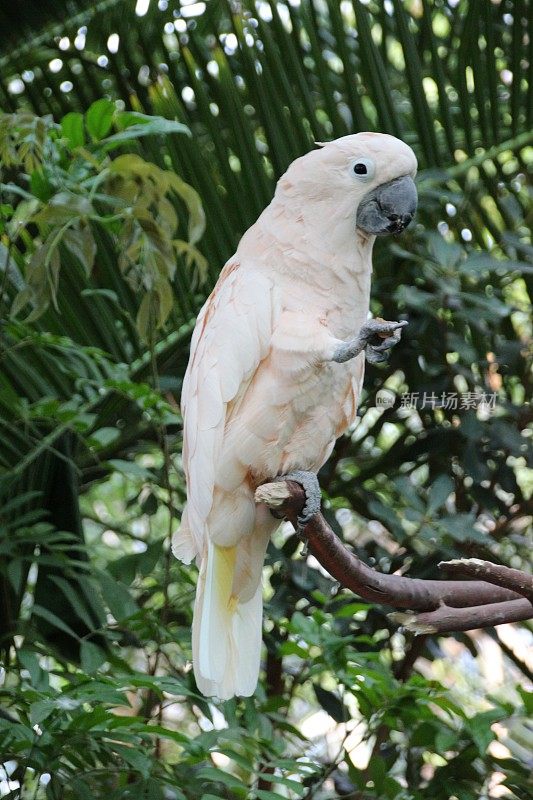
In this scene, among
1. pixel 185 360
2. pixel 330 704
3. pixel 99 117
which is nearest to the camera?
pixel 99 117

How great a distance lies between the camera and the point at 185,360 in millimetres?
1865

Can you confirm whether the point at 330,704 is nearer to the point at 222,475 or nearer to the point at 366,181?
the point at 222,475

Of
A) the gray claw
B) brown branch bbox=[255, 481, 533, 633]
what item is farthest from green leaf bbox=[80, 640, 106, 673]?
the gray claw

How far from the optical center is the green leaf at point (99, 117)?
1.30 m

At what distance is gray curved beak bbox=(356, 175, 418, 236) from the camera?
107 centimetres

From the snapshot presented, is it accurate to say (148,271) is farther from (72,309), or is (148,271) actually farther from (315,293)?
(72,309)

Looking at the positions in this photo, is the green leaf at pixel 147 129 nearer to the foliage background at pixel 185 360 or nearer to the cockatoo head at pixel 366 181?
the foliage background at pixel 185 360

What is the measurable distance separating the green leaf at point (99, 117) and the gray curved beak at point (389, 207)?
1.33 ft

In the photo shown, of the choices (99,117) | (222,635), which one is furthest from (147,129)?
(222,635)

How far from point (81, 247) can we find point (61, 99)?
0.75 metres

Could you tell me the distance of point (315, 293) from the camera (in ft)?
3.67

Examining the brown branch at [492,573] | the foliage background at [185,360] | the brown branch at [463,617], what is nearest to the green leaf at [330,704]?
the foliage background at [185,360]

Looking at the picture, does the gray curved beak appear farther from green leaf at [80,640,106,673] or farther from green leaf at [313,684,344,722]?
green leaf at [313,684,344,722]

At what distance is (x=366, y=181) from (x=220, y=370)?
0.26 metres
